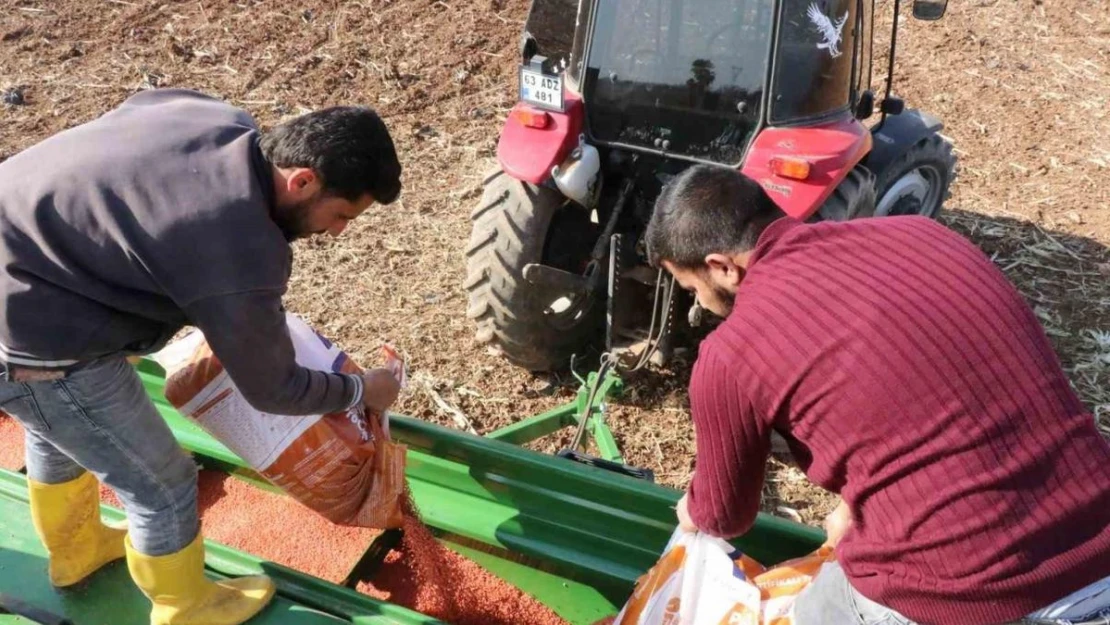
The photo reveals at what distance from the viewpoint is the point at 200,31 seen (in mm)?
7262

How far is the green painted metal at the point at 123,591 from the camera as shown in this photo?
7.97ft

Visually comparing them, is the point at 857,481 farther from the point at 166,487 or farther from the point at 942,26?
the point at 942,26

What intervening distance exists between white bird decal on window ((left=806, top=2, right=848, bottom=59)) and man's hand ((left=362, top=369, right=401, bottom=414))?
202cm

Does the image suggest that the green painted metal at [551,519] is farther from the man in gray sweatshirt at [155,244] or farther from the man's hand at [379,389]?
the man in gray sweatshirt at [155,244]

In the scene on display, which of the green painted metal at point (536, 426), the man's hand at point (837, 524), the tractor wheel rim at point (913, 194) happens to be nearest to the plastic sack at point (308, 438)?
the green painted metal at point (536, 426)

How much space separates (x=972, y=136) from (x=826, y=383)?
534 cm

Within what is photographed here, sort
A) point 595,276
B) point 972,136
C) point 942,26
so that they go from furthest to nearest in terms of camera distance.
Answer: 1. point 942,26
2. point 972,136
3. point 595,276

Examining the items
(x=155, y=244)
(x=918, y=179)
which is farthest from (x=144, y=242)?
(x=918, y=179)

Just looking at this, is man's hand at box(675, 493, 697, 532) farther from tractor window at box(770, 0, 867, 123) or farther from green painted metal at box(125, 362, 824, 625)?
tractor window at box(770, 0, 867, 123)

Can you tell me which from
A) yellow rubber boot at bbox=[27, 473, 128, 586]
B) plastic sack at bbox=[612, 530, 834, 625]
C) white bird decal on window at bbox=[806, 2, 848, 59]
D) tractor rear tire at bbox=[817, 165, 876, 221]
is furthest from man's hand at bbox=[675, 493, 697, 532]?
white bird decal on window at bbox=[806, 2, 848, 59]

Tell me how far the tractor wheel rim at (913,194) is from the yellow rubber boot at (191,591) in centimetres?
A: 296

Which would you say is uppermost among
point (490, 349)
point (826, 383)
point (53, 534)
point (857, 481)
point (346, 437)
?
point (826, 383)

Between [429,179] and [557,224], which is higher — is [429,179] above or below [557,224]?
below

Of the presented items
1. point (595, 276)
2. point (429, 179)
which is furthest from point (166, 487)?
point (429, 179)
